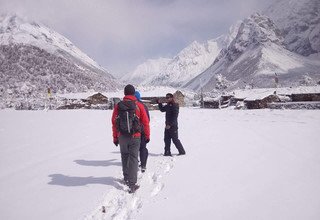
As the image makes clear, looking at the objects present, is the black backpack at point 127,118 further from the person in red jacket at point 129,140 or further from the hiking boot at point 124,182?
A: the hiking boot at point 124,182

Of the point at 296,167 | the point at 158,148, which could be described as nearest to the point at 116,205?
the point at 296,167

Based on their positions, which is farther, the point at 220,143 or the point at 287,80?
the point at 287,80

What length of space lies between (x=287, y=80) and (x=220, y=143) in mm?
200219

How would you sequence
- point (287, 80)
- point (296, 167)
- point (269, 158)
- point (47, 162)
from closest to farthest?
point (296, 167), point (269, 158), point (47, 162), point (287, 80)

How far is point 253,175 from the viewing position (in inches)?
276

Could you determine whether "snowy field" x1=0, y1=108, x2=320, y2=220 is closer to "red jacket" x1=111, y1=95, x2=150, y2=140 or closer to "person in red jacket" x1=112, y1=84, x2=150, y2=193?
"person in red jacket" x1=112, y1=84, x2=150, y2=193

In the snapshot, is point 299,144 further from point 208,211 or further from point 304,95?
point 304,95

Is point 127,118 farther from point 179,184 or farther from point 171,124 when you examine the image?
point 171,124

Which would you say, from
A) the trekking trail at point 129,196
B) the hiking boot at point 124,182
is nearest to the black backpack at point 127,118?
the hiking boot at point 124,182

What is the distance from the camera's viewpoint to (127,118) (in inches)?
260

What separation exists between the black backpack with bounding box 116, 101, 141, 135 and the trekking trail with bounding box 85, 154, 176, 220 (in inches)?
48.5

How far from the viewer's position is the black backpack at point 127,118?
21.7ft

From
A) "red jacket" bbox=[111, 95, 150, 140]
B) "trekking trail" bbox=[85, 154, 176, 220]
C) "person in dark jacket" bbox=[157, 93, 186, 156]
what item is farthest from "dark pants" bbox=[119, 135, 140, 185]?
"person in dark jacket" bbox=[157, 93, 186, 156]

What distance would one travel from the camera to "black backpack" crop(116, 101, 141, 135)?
660 centimetres
